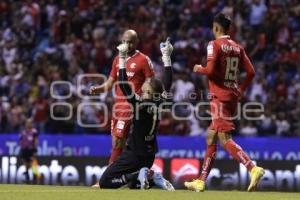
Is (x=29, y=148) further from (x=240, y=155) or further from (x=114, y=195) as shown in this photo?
(x=114, y=195)

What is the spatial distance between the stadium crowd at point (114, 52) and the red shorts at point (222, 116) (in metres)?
9.34

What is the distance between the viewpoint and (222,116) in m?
12.7

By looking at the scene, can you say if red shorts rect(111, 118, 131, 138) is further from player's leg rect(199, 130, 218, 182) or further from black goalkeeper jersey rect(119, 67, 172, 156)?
player's leg rect(199, 130, 218, 182)

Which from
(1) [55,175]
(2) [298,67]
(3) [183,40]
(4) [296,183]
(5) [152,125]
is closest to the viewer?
Result: (5) [152,125]

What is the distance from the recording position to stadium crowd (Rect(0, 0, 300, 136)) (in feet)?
74.7

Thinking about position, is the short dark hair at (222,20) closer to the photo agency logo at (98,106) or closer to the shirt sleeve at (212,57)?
the shirt sleeve at (212,57)

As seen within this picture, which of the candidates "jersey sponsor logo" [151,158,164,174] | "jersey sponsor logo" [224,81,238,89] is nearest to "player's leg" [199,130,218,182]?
"jersey sponsor logo" [224,81,238,89]

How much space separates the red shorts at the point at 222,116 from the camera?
1269cm

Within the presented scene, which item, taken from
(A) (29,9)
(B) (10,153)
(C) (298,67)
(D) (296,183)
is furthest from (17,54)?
(D) (296,183)

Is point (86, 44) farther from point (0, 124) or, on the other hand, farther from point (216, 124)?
point (216, 124)

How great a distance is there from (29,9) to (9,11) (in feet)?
2.78

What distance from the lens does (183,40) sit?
82.6ft

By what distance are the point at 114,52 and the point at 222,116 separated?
13200 millimetres

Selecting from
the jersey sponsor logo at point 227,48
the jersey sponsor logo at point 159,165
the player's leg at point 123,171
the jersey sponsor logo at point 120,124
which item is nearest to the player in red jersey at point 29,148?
the jersey sponsor logo at point 159,165
